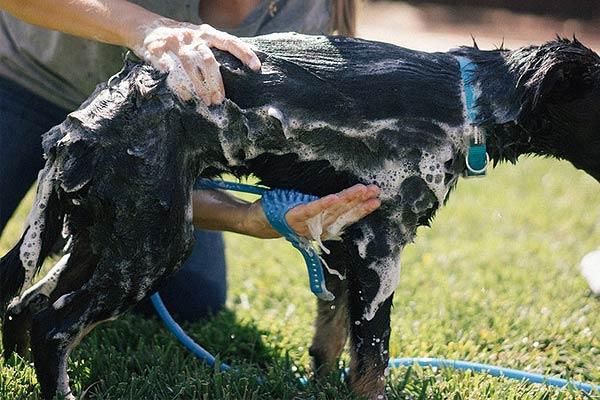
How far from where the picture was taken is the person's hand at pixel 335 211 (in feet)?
8.84

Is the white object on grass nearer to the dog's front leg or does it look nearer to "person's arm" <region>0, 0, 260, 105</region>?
the dog's front leg

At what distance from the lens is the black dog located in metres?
2.63

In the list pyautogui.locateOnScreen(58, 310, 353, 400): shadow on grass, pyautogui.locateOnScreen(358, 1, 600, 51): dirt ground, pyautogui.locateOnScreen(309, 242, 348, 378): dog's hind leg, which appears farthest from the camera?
pyautogui.locateOnScreen(358, 1, 600, 51): dirt ground

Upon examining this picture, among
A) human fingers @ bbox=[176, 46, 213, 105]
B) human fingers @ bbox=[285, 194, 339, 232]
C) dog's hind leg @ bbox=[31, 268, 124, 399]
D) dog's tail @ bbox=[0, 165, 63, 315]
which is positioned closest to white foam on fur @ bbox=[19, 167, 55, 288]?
dog's tail @ bbox=[0, 165, 63, 315]

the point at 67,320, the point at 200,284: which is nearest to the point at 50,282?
the point at 67,320

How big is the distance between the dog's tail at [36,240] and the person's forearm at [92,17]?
16.2 inches

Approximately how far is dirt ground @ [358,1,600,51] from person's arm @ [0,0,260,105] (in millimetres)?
7208

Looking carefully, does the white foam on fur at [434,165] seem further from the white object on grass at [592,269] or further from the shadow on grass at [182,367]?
the white object on grass at [592,269]

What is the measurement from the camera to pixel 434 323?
382cm

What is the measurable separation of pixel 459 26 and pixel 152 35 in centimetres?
907

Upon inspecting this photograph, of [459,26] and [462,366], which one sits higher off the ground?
[459,26]

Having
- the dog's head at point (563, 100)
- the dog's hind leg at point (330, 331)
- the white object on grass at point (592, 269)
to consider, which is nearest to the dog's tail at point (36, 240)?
the dog's hind leg at point (330, 331)

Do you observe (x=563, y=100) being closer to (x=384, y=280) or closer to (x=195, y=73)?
(x=384, y=280)

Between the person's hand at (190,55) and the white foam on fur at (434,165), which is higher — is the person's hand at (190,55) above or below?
above
